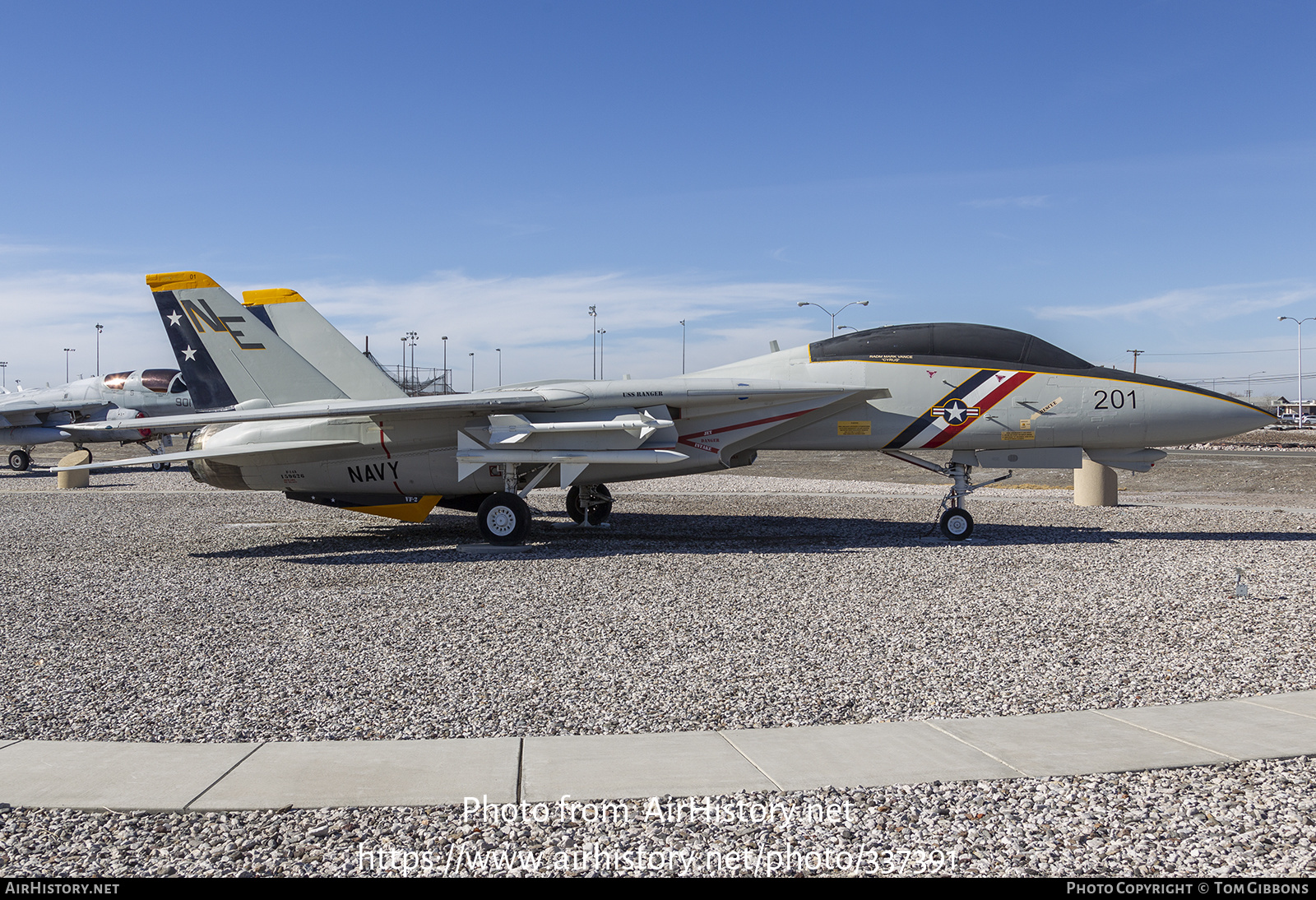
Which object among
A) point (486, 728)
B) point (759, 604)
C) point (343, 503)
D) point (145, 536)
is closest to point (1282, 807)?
point (486, 728)

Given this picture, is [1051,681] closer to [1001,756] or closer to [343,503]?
[1001,756]

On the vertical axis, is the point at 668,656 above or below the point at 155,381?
below

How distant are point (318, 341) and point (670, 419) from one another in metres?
5.83

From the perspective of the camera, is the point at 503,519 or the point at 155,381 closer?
the point at 503,519

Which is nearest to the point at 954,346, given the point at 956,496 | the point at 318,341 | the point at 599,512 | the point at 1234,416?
the point at 956,496

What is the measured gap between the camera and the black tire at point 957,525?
41.1ft

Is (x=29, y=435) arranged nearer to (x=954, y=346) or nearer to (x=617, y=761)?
(x=954, y=346)

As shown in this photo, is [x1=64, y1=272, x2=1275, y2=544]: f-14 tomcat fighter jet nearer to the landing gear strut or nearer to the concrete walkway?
the landing gear strut

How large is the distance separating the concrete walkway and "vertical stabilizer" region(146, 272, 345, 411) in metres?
9.67

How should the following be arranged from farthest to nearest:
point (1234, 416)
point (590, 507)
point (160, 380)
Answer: point (160, 380) < point (590, 507) < point (1234, 416)

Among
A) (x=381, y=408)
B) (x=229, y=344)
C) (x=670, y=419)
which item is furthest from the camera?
(x=229, y=344)

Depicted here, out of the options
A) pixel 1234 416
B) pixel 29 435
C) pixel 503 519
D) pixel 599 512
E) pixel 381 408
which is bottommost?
pixel 599 512

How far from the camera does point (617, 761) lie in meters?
4.29

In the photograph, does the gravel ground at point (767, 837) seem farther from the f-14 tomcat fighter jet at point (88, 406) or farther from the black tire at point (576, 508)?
the f-14 tomcat fighter jet at point (88, 406)
